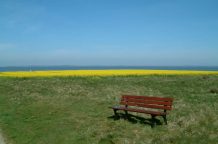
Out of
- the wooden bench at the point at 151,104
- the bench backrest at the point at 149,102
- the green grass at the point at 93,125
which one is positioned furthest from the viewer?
the bench backrest at the point at 149,102

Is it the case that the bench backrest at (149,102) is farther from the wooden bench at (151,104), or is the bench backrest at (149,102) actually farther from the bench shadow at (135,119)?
the bench shadow at (135,119)

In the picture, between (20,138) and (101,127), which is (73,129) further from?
(20,138)

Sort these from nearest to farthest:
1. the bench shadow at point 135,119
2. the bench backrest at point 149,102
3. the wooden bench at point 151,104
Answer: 1. the wooden bench at point 151,104
2. the bench backrest at point 149,102
3. the bench shadow at point 135,119

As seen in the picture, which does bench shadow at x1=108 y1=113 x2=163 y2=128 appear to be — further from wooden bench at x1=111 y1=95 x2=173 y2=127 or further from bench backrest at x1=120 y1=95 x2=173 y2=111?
bench backrest at x1=120 y1=95 x2=173 y2=111

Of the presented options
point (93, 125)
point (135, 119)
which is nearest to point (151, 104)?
point (135, 119)

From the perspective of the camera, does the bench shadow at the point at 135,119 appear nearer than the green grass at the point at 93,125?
No

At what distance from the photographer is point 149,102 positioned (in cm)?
1130

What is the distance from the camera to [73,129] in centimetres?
1007

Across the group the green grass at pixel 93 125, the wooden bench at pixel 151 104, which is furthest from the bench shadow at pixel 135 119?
the wooden bench at pixel 151 104

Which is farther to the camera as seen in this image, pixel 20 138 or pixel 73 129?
pixel 73 129

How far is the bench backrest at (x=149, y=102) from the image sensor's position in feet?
34.3

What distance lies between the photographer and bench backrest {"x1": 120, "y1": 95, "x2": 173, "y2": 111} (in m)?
10.4

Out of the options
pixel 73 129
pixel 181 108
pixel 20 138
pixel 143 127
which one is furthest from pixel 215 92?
pixel 20 138

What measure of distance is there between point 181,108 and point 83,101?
217 inches
